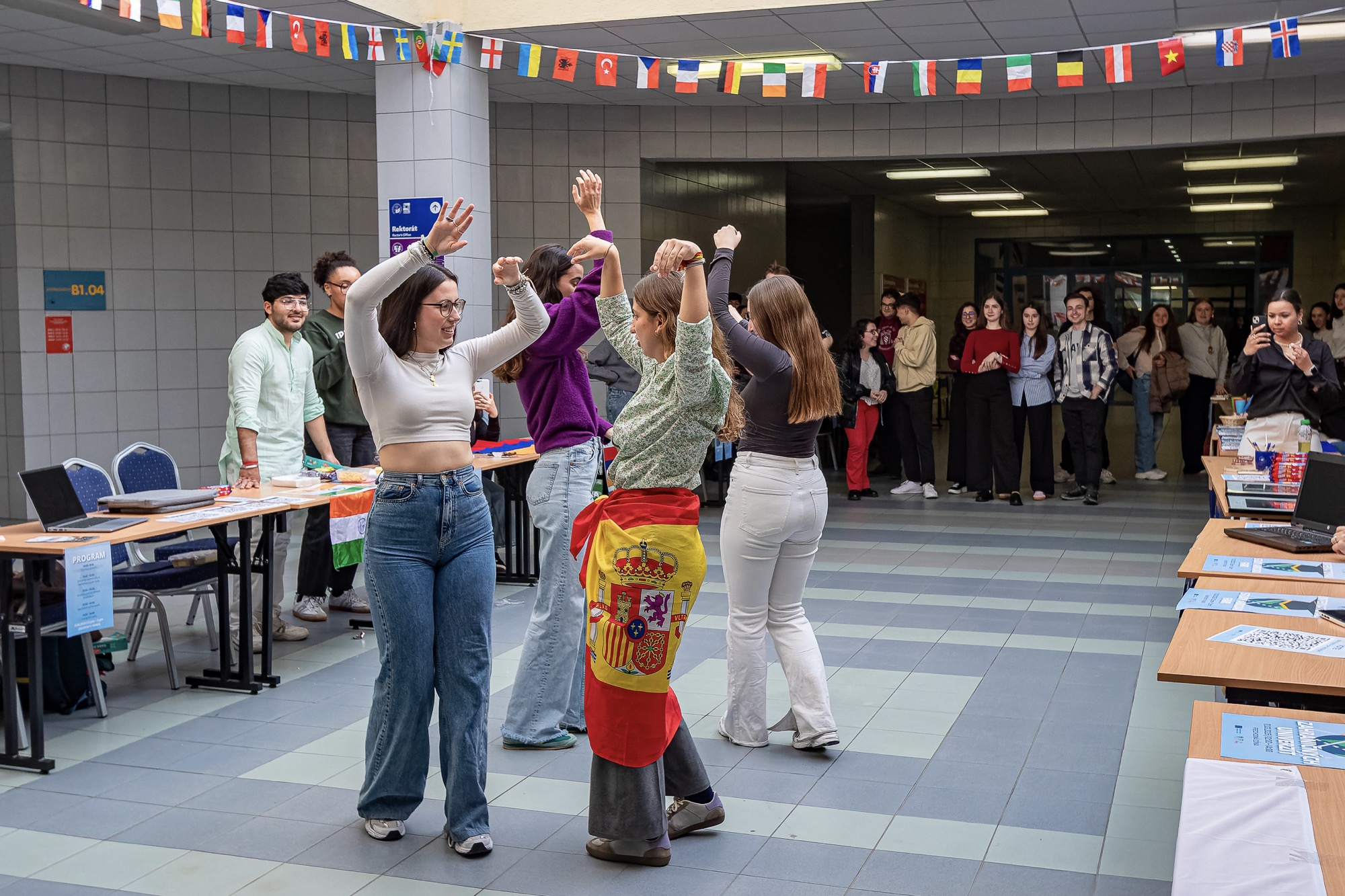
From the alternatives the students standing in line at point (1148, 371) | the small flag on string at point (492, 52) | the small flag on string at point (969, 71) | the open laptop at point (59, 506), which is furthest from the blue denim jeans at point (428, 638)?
the students standing in line at point (1148, 371)

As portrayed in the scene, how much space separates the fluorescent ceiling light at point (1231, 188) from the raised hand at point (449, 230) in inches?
622

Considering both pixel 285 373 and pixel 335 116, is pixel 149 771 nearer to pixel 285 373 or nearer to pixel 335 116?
pixel 285 373

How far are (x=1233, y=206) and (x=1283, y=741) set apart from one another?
1925 centimetres

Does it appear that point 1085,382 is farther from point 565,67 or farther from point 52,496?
point 52,496

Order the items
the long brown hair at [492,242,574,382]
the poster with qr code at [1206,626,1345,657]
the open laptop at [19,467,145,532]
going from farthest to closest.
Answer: the open laptop at [19,467,145,532]
the long brown hair at [492,242,574,382]
the poster with qr code at [1206,626,1345,657]

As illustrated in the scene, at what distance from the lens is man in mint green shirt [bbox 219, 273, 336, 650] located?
523 centimetres

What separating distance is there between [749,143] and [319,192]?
396 centimetres

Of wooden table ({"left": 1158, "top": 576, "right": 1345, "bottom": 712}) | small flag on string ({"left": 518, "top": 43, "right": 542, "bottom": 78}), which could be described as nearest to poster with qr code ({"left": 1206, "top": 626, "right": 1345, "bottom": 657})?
wooden table ({"left": 1158, "top": 576, "right": 1345, "bottom": 712})

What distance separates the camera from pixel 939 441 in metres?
16.1

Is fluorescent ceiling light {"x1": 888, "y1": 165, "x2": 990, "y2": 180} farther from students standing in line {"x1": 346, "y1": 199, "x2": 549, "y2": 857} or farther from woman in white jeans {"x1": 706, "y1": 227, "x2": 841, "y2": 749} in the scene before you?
students standing in line {"x1": 346, "y1": 199, "x2": 549, "y2": 857}

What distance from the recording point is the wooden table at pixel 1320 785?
1733mm

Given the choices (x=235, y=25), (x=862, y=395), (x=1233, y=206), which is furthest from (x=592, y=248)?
(x=1233, y=206)

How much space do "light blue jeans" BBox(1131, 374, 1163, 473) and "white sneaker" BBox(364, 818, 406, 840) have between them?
949 centimetres

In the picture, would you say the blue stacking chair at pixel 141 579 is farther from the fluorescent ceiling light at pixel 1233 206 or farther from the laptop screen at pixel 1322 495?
the fluorescent ceiling light at pixel 1233 206
